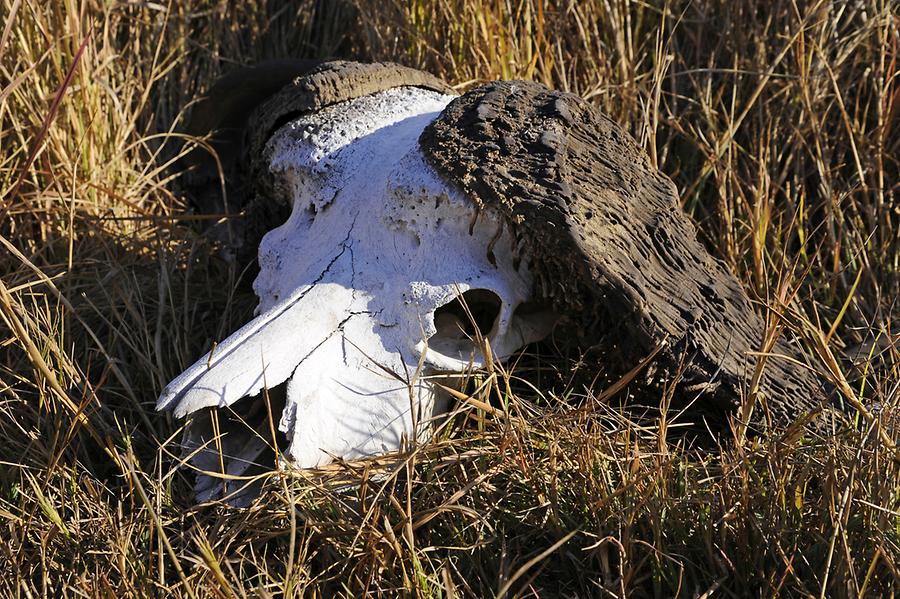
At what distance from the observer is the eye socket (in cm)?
189

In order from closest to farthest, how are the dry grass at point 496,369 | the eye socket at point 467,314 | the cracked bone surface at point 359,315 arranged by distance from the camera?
the dry grass at point 496,369 < the cracked bone surface at point 359,315 < the eye socket at point 467,314

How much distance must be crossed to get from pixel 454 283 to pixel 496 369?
191 mm

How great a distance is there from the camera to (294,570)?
1550 millimetres

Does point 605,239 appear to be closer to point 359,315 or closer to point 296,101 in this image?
point 359,315

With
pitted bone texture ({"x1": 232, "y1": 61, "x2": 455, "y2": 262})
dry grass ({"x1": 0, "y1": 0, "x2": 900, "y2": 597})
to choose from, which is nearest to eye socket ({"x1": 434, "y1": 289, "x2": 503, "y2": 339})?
dry grass ({"x1": 0, "y1": 0, "x2": 900, "y2": 597})

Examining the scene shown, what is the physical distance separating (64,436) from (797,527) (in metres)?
1.34

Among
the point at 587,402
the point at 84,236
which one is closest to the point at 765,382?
the point at 587,402

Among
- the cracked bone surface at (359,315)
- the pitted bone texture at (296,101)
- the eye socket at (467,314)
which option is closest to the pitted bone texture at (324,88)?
the pitted bone texture at (296,101)

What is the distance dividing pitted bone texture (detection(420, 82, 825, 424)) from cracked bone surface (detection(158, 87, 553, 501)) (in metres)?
0.07

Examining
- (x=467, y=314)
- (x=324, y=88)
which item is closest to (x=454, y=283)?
(x=467, y=314)

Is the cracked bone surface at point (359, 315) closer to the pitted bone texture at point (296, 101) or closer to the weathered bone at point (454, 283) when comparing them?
the weathered bone at point (454, 283)

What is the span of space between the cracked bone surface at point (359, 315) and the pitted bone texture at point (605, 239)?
7 cm

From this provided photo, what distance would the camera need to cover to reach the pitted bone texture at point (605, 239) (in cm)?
176

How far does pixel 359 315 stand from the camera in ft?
5.91
